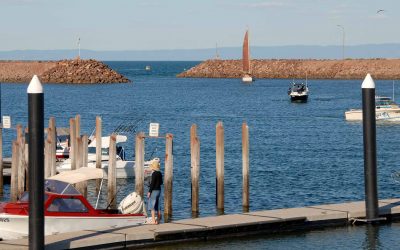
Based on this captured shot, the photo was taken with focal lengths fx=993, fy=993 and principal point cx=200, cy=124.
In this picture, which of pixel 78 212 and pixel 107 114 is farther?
pixel 107 114

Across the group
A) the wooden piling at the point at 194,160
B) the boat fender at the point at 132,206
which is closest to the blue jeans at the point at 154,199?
the boat fender at the point at 132,206

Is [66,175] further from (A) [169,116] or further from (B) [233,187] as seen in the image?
(A) [169,116]

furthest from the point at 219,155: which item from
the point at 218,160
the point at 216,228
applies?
the point at 216,228

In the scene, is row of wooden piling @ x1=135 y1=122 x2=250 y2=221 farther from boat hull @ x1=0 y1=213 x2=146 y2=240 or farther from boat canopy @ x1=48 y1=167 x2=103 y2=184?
boat hull @ x1=0 y1=213 x2=146 y2=240

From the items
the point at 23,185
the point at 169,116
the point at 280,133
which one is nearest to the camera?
the point at 23,185

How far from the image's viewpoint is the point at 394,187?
40938 millimetres

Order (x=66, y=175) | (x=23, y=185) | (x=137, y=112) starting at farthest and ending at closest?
(x=137, y=112)
(x=23, y=185)
(x=66, y=175)

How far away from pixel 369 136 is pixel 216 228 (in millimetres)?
4632

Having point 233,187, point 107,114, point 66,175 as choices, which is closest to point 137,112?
point 107,114

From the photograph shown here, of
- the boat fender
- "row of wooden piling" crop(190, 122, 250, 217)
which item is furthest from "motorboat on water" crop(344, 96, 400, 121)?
the boat fender

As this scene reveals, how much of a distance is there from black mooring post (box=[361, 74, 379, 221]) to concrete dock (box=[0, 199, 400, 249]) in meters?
1.00

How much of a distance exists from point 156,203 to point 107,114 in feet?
229

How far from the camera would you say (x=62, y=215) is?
2570 centimetres

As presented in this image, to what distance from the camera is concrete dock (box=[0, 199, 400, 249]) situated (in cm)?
→ 2362
